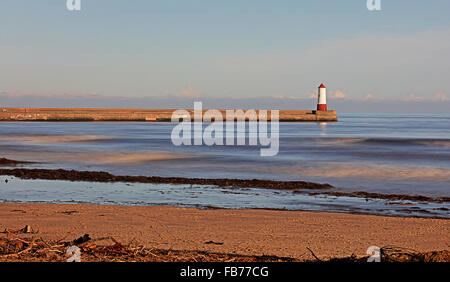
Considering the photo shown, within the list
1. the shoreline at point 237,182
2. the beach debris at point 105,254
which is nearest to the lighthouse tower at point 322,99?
the shoreline at point 237,182

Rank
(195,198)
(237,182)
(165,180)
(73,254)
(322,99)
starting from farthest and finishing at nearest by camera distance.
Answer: (322,99)
(165,180)
(237,182)
(195,198)
(73,254)

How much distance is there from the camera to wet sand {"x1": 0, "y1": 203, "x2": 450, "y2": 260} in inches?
226

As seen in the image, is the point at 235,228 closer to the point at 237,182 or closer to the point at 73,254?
the point at 73,254

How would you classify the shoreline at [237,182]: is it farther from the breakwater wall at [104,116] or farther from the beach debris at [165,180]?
the breakwater wall at [104,116]

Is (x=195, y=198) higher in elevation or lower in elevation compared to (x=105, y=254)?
lower

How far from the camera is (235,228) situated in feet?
22.4

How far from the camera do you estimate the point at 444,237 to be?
258 inches

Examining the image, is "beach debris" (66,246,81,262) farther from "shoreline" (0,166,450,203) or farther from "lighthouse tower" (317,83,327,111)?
"lighthouse tower" (317,83,327,111)

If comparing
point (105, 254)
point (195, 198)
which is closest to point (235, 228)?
point (105, 254)

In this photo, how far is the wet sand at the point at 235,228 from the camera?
5.75 meters

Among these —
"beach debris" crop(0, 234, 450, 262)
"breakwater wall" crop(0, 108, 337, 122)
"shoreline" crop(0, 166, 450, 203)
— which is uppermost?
"breakwater wall" crop(0, 108, 337, 122)

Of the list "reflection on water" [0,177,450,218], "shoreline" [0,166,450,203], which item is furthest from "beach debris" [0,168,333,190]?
"reflection on water" [0,177,450,218]
